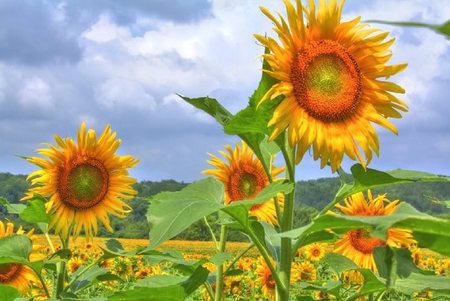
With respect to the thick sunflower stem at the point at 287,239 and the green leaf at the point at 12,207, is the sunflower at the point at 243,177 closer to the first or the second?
the green leaf at the point at 12,207

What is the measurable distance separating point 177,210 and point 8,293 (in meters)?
1.75

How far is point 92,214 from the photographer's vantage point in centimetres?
436

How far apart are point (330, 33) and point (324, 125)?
0.36m

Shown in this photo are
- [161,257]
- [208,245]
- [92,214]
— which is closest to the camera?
[161,257]

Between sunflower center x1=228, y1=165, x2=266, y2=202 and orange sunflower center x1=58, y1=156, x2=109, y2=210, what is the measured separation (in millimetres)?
864

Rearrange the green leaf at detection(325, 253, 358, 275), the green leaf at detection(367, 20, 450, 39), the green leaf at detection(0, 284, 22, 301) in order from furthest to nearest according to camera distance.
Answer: the green leaf at detection(0, 284, 22, 301), the green leaf at detection(325, 253, 358, 275), the green leaf at detection(367, 20, 450, 39)

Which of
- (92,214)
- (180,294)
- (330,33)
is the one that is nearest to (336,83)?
(330,33)

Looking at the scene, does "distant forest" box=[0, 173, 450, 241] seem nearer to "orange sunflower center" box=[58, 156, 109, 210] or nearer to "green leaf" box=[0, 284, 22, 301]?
"orange sunflower center" box=[58, 156, 109, 210]

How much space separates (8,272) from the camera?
4750 mm

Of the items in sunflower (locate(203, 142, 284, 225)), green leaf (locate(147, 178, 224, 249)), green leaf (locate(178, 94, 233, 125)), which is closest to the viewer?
green leaf (locate(147, 178, 224, 249))

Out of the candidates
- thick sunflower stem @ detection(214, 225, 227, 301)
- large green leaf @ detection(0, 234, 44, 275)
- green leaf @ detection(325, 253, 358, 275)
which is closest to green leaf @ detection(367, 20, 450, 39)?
green leaf @ detection(325, 253, 358, 275)

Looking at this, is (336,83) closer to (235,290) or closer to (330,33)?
(330,33)

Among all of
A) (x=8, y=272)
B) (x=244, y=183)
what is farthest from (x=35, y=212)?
(x=244, y=183)

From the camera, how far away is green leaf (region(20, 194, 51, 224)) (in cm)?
369
